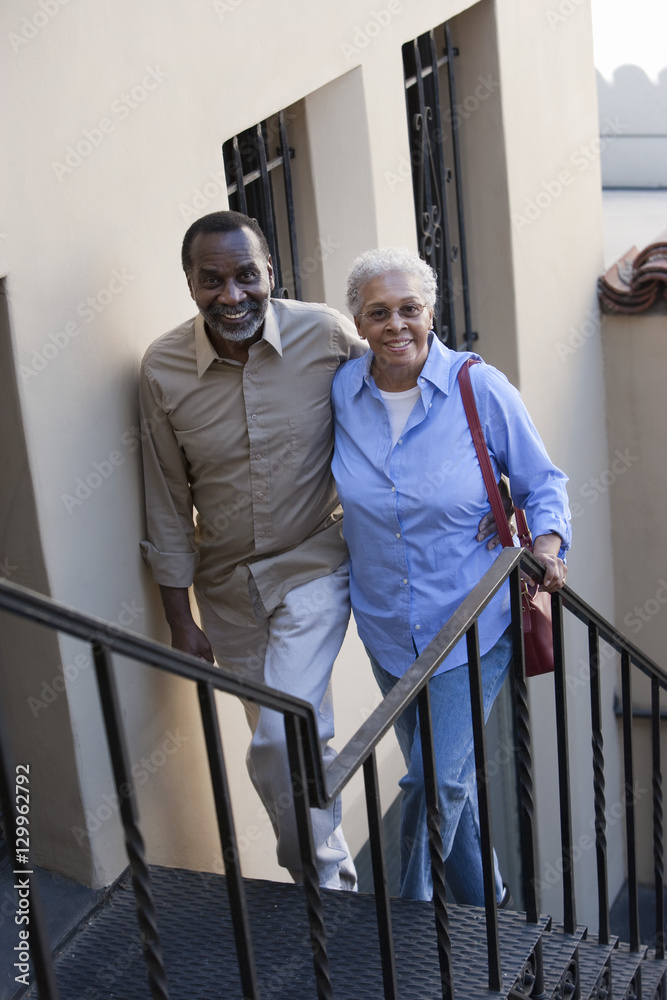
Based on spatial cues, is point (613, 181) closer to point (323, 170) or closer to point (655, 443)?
point (655, 443)

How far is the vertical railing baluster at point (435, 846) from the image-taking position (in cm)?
203

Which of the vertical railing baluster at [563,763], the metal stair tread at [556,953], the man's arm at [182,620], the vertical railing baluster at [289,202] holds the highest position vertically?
the vertical railing baluster at [289,202]

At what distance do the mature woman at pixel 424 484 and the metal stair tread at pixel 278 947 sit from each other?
32 centimetres

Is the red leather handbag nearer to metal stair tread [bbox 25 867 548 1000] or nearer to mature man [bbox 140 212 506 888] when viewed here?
mature man [bbox 140 212 506 888]

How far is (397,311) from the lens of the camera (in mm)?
2799

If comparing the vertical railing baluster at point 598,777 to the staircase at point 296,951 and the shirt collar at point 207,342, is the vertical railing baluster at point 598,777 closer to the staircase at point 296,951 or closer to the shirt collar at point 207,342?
the staircase at point 296,951

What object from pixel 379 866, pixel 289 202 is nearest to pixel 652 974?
pixel 379 866

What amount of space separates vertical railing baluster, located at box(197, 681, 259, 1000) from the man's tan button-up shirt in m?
1.36

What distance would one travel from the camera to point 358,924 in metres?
2.65

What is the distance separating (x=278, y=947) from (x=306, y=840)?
1.03 m

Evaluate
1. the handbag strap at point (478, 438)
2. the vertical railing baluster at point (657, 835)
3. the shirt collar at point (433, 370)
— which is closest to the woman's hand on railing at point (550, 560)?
the handbag strap at point (478, 438)

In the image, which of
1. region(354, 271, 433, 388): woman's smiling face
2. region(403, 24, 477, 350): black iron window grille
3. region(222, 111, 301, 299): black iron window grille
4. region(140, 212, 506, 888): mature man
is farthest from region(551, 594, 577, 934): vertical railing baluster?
region(403, 24, 477, 350): black iron window grille

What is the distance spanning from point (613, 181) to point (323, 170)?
23.0 feet

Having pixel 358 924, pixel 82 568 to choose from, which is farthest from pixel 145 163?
pixel 358 924
